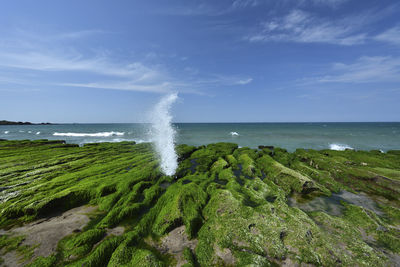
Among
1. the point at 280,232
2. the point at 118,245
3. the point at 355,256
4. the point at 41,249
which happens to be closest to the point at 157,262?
the point at 118,245

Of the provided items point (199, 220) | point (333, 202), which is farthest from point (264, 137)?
point (199, 220)

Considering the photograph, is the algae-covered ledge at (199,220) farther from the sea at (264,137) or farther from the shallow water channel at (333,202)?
the sea at (264,137)

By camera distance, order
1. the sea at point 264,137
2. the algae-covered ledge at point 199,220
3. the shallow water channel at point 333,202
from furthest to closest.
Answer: the sea at point 264,137
the shallow water channel at point 333,202
the algae-covered ledge at point 199,220

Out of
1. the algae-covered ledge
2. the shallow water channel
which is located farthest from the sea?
the algae-covered ledge

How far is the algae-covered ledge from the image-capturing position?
16.7 feet

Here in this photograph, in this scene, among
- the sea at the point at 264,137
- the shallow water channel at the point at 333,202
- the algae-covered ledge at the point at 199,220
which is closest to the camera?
the algae-covered ledge at the point at 199,220

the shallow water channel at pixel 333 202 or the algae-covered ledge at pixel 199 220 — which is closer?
the algae-covered ledge at pixel 199 220

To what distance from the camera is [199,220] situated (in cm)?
681

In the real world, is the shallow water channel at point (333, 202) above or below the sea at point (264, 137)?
below

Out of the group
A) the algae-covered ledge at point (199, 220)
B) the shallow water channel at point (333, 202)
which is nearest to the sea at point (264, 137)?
the shallow water channel at point (333, 202)

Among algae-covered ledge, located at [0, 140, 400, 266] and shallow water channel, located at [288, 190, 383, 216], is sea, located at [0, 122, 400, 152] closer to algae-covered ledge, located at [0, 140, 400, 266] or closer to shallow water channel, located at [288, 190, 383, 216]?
shallow water channel, located at [288, 190, 383, 216]

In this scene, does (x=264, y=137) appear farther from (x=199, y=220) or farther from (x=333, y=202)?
(x=199, y=220)

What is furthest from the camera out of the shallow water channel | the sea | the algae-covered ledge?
the sea

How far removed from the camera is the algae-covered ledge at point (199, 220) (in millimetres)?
5086
